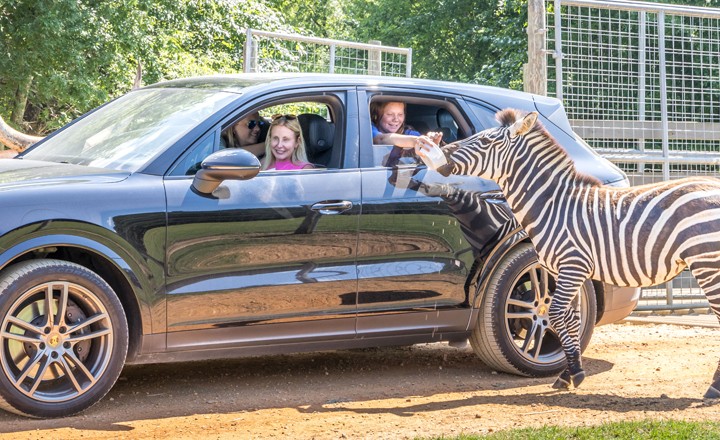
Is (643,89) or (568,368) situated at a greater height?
(643,89)

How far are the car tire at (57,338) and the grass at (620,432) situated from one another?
1.78 m

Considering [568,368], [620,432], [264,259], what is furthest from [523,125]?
[620,432]

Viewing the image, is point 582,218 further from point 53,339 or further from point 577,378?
point 53,339

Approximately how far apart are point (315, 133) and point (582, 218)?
1.73 m

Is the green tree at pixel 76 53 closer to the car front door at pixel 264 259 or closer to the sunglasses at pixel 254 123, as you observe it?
the sunglasses at pixel 254 123

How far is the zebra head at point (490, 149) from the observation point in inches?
282

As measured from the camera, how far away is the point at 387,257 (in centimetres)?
702

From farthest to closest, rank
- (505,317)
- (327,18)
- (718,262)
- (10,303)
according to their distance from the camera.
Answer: (327,18), (505,317), (718,262), (10,303)

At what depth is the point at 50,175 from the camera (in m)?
6.35

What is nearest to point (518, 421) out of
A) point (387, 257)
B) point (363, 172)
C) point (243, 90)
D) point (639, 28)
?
point (387, 257)

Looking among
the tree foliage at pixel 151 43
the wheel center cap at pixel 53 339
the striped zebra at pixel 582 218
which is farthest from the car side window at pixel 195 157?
the tree foliage at pixel 151 43

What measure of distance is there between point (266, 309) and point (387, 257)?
85 cm

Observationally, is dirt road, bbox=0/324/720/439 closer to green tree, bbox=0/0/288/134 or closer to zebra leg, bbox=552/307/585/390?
zebra leg, bbox=552/307/585/390

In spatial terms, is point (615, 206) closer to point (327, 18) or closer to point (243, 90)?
point (243, 90)
